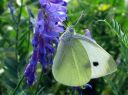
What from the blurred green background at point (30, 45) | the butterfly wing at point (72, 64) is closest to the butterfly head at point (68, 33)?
the butterfly wing at point (72, 64)

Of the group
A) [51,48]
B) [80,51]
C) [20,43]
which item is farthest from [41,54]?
[20,43]

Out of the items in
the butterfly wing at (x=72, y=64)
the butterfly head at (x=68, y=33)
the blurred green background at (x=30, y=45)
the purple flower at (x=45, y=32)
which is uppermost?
the purple flower at (x=45, y=32)

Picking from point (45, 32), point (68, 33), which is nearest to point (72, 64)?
point (68, 33)

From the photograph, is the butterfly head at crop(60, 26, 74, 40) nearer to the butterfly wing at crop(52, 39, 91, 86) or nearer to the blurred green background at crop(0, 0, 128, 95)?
the butterfly wing at crop(52, 39, 91, 86)

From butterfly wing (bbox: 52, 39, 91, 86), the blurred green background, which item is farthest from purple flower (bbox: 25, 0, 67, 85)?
the blurred green background

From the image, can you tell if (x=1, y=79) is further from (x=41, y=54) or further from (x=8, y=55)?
(x=41, y=54)

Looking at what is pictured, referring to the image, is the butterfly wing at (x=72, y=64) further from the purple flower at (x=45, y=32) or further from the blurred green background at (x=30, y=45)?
the blurred green background at (x=30, y=45)

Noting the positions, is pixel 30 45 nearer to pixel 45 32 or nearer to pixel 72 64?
pixel 72 64
